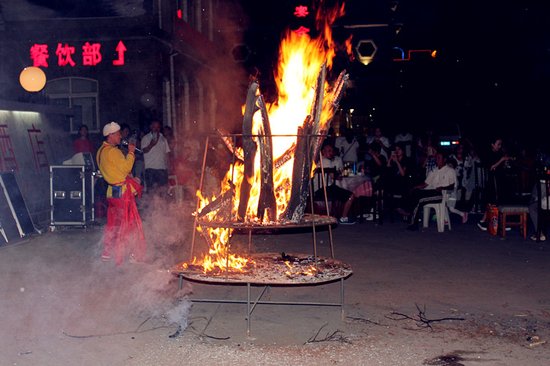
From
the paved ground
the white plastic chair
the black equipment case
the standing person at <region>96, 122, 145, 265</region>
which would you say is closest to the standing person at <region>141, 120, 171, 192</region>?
the black equipment case

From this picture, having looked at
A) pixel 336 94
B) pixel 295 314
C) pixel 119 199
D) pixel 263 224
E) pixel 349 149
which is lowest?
pixel 295 314

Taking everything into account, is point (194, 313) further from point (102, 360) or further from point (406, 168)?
point (406, 168)

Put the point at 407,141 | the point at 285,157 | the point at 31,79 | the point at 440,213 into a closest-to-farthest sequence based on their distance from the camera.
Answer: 1. the point at 285,157
2. the point at 440,213
3. the point at 31,79
4. the point at 407,141

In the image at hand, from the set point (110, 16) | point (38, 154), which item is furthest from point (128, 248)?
point (110, 16)

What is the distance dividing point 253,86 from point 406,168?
801 centimetres

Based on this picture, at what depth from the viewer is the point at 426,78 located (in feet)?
114

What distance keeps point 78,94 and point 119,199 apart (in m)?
11.4

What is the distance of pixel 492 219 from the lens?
35.3 ft

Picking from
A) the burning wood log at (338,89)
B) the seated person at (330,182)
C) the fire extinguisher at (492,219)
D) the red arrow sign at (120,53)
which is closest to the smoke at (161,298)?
the burning wood log at (338,89)

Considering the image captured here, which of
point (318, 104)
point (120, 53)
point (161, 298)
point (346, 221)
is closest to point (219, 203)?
point (161, 298)

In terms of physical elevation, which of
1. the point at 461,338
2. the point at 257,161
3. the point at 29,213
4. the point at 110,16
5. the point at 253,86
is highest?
the point at 110,16

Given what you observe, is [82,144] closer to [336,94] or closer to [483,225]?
[483,225]

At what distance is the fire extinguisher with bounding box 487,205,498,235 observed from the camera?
1068cm

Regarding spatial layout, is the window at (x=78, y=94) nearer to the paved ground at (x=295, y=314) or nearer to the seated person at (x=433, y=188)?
the paved ground at (x=295, y=314)
